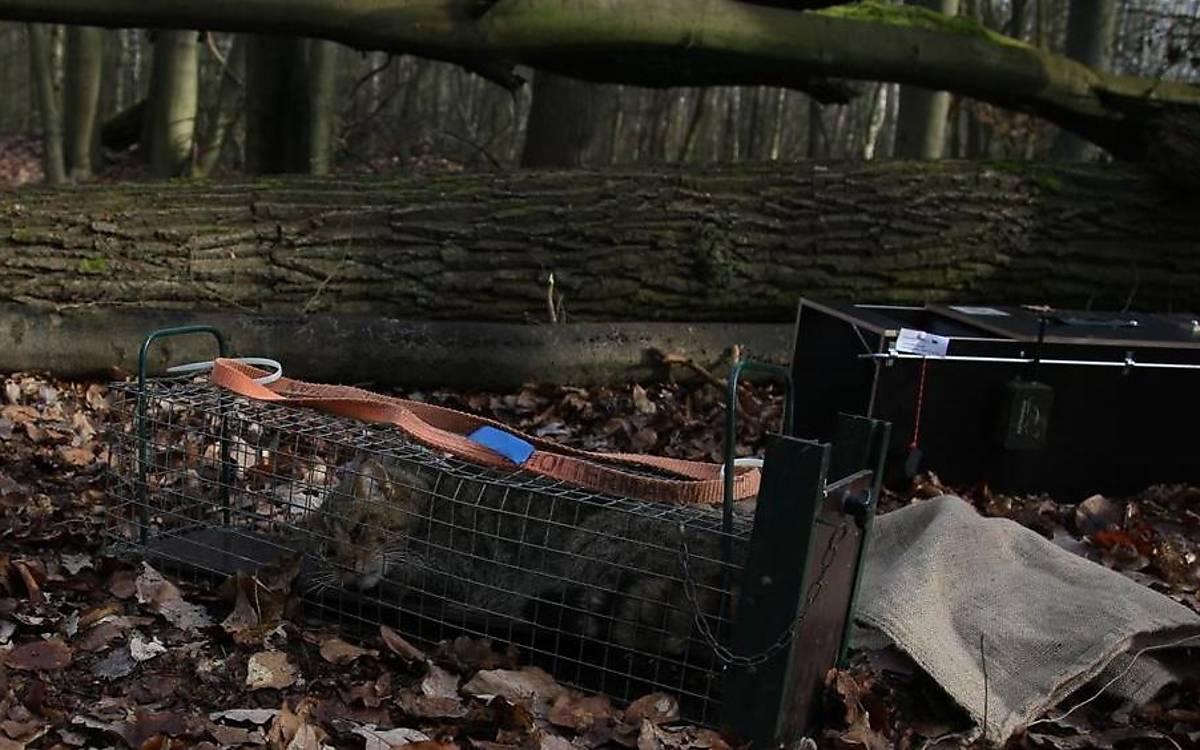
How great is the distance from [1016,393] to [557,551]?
8.79ft

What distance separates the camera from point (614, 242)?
22.8 feet

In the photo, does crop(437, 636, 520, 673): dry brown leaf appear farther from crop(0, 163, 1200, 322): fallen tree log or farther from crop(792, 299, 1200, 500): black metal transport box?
crop(0, 163, 1200, 322): fallen tree log

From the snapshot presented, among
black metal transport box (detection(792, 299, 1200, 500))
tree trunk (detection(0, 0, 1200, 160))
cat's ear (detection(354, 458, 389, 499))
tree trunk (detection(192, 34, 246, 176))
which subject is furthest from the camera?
tree trunk (detection(192, 34, 246, 176))

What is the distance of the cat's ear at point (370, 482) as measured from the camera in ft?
11.1

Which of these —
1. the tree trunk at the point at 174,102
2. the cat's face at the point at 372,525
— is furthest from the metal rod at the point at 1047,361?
the tree trunk at the point at 174,102

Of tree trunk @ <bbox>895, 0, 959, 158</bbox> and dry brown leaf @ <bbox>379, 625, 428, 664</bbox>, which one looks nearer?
dry brown leaf @ <bbox>379, 625, 428, 664</bbox>

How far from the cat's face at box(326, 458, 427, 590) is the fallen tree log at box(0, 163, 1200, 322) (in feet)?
11.0

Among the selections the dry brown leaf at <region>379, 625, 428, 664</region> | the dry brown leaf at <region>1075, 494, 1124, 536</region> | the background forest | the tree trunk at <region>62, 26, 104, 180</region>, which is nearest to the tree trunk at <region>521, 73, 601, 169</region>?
the background forest

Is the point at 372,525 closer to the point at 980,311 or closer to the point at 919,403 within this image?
the point at 919,403

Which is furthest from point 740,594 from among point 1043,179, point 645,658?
point 1043,179

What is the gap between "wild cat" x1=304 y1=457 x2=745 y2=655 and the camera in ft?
10.0

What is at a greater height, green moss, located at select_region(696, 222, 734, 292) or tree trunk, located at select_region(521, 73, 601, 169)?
tree trunk, located at select_region(521, 73, 601, 169)

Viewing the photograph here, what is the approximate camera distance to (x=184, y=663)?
3.16 m

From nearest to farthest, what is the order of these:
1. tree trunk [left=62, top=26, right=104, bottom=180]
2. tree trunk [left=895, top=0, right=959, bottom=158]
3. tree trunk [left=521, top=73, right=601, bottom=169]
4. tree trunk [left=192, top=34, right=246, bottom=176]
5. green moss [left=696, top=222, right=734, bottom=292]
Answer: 1. green moss [left=696, top=222, right=734, bottom=292]
2. tree trunk [left=521, top=73, right=601, bottom=169]
3. tree trunk [left=895, top=0, right=959, bottom=158]
4. tree trunk [left=62, top=26, right=104, bottom=180]
5. tree trunk [left=192, top=34, right=246, bottom=176]
